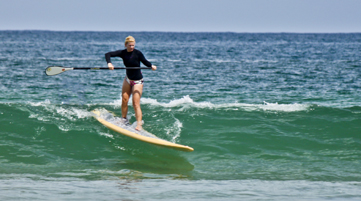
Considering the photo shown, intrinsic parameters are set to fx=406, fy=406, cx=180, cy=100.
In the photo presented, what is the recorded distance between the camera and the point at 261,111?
43.8 ft

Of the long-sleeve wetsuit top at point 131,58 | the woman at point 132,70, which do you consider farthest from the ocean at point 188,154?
the long-sleeve wetsuit top at point 131,58

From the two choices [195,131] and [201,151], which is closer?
[201,151]

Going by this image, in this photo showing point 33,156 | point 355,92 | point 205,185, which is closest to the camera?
point 205,185

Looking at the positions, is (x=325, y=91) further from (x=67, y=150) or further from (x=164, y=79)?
(x=67, y=150)

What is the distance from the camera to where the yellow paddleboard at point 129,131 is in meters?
9.28

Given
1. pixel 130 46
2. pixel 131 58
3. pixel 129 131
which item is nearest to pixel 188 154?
pixel 129 131

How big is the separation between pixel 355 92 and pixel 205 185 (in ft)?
49.9

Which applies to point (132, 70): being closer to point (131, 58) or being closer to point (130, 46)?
point (131, 58)

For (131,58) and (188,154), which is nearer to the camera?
(131,58)

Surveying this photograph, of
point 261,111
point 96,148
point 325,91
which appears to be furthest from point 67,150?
point 325,91

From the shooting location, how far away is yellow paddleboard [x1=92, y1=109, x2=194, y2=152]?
928cm

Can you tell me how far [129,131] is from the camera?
10.2 meters

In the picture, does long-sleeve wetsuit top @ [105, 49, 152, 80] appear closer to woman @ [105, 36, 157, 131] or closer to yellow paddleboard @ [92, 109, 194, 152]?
woman @ [105, 36, 157, 131]

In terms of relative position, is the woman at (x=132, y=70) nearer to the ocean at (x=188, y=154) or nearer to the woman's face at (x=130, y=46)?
the woman's face at (x=130, y=46)
